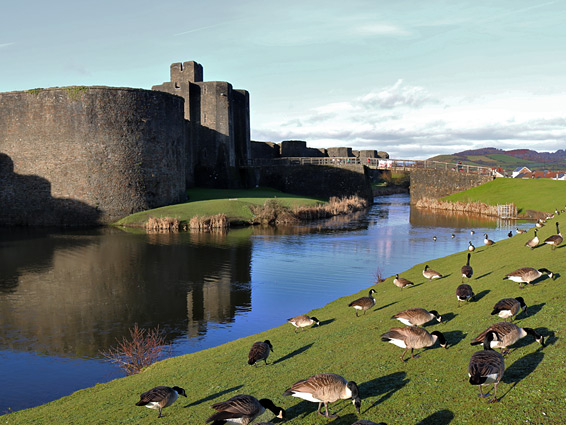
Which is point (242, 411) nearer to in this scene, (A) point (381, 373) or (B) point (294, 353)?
(A) point (381, 373)

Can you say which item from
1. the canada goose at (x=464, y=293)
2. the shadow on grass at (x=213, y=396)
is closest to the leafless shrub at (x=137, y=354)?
the shadow on grass at (x=213, y=396)

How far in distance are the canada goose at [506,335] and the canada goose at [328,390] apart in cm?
276

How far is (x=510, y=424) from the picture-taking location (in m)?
7.13

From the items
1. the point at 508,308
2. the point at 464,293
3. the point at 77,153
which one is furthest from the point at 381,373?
the point at 77,153

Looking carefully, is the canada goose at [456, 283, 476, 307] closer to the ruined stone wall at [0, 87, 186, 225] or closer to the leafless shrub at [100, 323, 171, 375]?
the leafless shrub at [100, 323, 171, 375]

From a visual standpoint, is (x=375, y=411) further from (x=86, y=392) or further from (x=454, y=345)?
(x=86, y=392)

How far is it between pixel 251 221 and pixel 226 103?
28.4 metres

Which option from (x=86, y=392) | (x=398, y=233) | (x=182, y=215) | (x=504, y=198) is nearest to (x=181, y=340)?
(x=86, y=392)

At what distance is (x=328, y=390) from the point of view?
8.20 metres

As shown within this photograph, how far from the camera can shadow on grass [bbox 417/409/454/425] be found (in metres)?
7.53

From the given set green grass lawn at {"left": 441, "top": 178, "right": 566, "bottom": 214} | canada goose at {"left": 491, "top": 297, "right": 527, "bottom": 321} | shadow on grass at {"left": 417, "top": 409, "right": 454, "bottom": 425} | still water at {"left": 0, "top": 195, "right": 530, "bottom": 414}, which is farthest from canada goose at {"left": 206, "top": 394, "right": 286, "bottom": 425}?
green grass lawn at {"left": 441, "top": 178, "right": 566, "bottom": 214}

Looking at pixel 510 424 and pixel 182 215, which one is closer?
pixel 510 424

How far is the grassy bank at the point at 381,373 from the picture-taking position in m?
7.88

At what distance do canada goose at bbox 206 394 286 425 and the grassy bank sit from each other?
58cm
